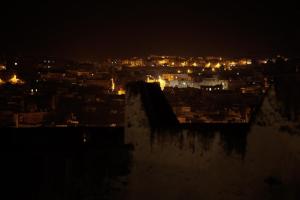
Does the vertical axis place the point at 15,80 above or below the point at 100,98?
above

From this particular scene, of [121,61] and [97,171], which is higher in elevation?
[121,61]

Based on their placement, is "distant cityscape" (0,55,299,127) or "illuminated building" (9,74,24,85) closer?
"distant cityscape" (0,55,299,127)

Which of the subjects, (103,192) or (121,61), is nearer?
(103,192)

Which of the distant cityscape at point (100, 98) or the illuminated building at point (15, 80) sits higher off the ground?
the illuminated building at point (15, 80)

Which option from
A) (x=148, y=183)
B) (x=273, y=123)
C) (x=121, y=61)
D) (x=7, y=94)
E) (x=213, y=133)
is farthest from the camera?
(x=121, y=61)

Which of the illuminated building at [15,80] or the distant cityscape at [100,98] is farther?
the illuminated building at [15,80]

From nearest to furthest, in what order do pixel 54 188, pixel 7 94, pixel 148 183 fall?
pixel 148 183 < pixel 54 188 < pixel 7 94

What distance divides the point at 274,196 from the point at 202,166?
985mm

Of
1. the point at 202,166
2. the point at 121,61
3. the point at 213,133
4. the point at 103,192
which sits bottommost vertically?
the point at 103,192

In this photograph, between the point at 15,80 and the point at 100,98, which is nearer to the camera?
the point at 100,98

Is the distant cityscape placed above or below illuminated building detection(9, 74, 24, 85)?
below

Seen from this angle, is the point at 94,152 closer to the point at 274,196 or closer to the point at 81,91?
the point at 274,196

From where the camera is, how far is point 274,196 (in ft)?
17.5

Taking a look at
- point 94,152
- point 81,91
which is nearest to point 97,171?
point 94,152
